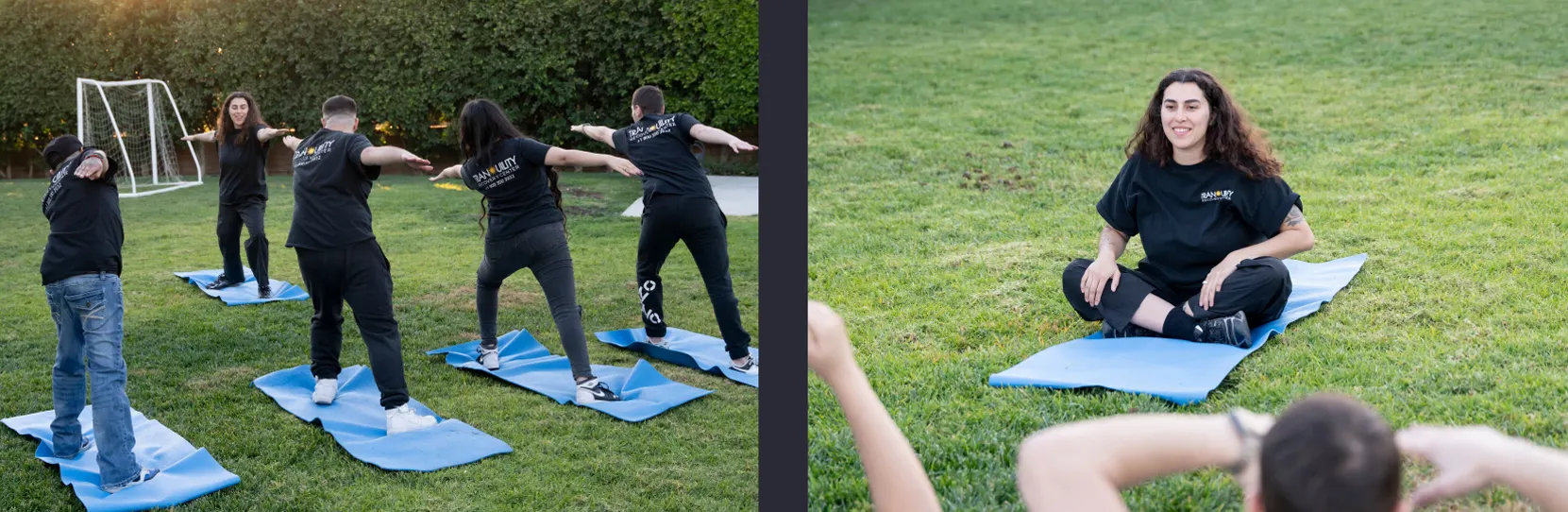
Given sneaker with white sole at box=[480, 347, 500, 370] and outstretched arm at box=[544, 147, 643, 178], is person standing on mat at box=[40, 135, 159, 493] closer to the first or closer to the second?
outstretched arm at box=[544, 147, 643, 178]

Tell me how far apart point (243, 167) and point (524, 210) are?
2.16 metres

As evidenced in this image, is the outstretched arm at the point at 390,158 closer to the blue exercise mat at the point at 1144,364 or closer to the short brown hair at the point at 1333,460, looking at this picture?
the blue exercise mat at the point at 1144,364

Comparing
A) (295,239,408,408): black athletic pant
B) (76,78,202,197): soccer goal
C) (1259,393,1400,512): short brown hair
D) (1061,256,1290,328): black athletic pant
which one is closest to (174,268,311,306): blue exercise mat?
(295,239,408,408): black athletic pant

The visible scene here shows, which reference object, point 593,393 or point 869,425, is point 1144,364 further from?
point 869,425

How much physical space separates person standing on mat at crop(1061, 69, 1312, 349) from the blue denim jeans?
268cm

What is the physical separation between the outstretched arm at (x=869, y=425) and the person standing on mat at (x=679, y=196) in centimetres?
302

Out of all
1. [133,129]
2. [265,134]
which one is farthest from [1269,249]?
[133,129]

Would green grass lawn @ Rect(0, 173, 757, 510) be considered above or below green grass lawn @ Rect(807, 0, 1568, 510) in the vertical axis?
below

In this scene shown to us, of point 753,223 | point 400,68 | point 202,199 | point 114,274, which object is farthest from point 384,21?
point 114,274

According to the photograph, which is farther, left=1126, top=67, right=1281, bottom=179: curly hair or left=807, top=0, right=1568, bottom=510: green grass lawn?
left=1126, top=67, right=1281, bottom=179: curly hair

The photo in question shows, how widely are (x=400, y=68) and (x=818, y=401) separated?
23.1 ft

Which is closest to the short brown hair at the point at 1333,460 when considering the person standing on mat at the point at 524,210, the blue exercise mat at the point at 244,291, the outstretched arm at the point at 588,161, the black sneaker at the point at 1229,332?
the black sneaker at the point at 1229,332

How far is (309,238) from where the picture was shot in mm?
3586

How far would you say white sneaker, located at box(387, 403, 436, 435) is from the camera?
3.64 m
